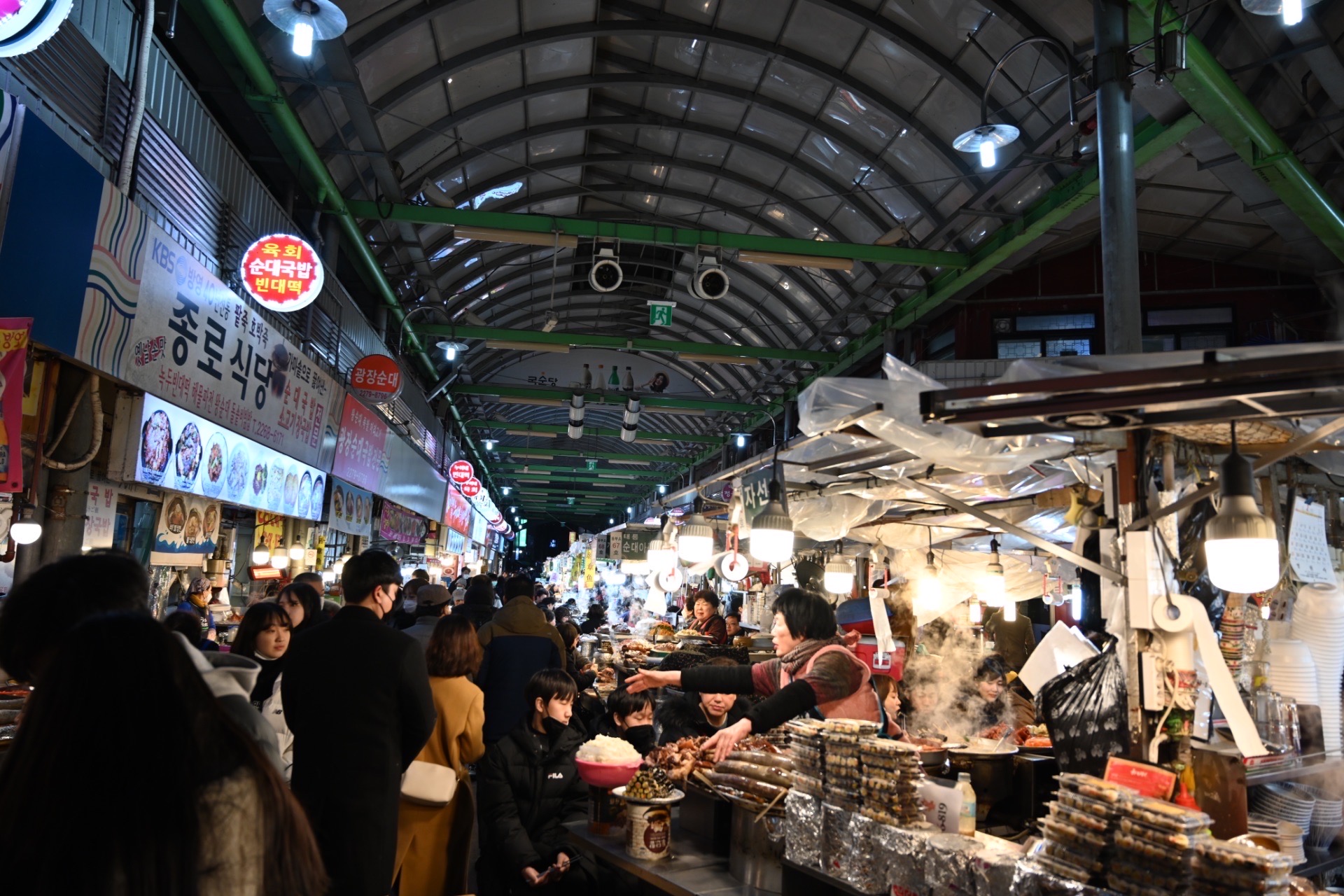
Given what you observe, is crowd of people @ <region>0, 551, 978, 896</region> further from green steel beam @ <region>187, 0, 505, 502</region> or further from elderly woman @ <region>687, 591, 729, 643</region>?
green steel beam @ <region>187, 0, 505, 502</region>

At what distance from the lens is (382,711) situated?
3822 mm

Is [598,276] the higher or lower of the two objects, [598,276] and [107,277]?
the higher

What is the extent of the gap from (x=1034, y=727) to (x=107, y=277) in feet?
26.5

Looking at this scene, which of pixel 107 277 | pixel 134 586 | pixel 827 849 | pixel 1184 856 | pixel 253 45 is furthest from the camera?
pixel 253 45

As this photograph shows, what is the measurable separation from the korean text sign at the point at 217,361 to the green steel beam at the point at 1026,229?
15.9 feet

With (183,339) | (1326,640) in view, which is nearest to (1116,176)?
(1326,640)

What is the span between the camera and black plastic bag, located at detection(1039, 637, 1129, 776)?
392cm

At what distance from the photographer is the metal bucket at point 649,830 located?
4262 mm

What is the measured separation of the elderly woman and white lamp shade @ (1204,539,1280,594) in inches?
321

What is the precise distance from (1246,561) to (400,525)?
1621 centimetres

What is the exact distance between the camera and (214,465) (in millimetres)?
7730

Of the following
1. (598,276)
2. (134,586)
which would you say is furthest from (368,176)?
(134,586)

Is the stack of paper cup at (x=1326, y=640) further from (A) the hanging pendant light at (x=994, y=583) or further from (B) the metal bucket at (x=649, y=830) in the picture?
(B) the metal bucket at (x=649, y=830)

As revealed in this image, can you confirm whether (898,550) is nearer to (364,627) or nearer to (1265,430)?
(1265,430)
